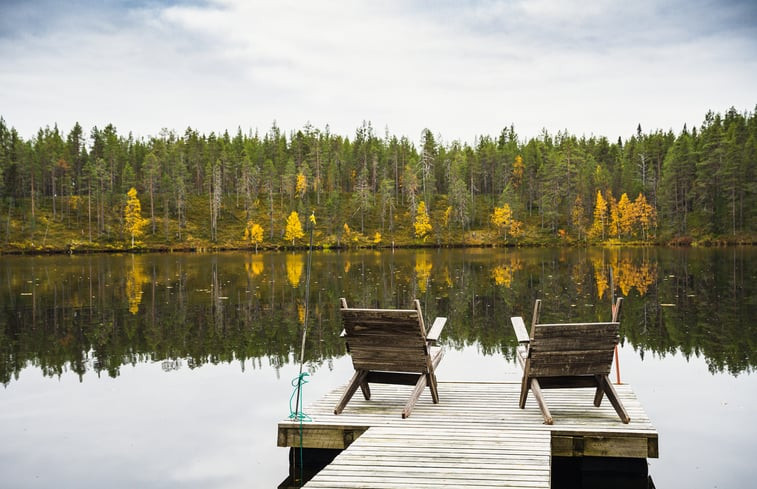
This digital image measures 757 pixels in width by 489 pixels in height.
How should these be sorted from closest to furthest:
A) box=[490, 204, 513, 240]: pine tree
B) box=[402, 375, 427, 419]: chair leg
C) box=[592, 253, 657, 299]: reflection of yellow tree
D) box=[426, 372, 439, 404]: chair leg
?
1. box=[402, 375, 427, 419]: chair leg
2. box=[426, 372, 439, 404]: chair leg
3. box=[592, 253, 657, 299]: reflection of yellow tree
4. box=[490, 204, 513, 240]: pine tree

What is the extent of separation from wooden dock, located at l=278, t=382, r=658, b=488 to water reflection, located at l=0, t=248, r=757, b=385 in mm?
5908

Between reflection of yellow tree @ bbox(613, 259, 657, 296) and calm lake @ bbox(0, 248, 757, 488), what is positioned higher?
reflection of yellow tree @ bbox(613, 259, 657, 296)

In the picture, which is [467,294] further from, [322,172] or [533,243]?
[322,172]

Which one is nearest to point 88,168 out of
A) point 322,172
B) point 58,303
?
point 322,172

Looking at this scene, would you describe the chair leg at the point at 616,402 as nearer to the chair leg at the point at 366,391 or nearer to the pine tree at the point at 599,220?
the chair leg at the point at 366,391

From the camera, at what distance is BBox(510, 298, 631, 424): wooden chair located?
9070 mm

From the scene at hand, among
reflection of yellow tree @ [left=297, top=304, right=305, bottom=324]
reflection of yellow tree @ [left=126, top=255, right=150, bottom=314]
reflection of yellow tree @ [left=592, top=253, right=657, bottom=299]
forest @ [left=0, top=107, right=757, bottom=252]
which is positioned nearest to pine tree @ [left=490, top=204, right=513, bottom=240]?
forest @ [left=0, top=107, right=757, bottom=252]

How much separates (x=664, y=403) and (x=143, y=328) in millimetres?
17969

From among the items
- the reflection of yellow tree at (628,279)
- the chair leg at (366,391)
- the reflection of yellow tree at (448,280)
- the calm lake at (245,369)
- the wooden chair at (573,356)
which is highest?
the wooden chair at (573,356)

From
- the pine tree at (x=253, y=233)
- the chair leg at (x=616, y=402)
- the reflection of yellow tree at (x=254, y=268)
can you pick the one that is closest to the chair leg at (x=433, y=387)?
the chair leg at (x=616, y=402)

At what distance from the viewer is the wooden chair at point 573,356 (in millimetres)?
9070

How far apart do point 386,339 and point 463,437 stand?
204 cm

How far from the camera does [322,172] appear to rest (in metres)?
145

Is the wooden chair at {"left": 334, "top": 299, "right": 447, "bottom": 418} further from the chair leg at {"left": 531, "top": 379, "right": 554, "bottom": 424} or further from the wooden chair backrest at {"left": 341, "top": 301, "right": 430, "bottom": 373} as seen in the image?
the chair leg at {"left": 531, "top": 379, "right": 554, "bottom": 424}
